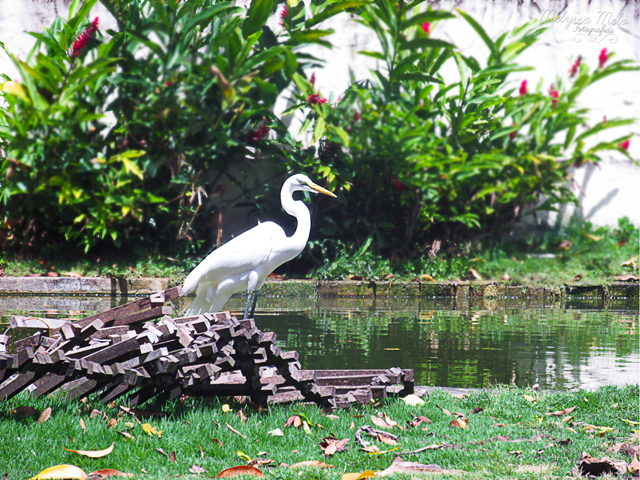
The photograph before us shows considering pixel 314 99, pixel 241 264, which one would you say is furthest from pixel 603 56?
pixel 241 264

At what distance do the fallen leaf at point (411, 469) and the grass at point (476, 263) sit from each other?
5.54 m

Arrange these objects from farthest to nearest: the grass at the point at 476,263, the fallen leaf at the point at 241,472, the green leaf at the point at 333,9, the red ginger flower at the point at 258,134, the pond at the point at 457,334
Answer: the red ginger flower at the point at 258,134 → the green leaf at the point at 333,9 → the grass at the point at 476,263 → the pond at the point at 457,334 → the fallen leaf at the point at 241,472

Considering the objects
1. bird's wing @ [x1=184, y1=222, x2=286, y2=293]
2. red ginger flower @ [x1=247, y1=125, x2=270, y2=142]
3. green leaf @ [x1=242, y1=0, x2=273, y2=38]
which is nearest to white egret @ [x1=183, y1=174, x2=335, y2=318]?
bird's wing @ [x1=184, y1=222, x2=286, y2=293]

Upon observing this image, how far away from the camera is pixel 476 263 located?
8.64m

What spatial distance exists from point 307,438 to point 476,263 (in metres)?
6.60

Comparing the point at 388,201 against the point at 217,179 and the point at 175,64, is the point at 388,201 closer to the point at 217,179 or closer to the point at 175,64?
the point at 217,179

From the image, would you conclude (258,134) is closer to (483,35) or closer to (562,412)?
(483,35)

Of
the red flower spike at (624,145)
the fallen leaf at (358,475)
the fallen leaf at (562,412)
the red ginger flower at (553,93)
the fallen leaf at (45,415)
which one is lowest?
the fallen leaf at (358,475)

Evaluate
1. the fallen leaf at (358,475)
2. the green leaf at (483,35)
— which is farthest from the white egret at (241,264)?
the green leaf at (483,35)

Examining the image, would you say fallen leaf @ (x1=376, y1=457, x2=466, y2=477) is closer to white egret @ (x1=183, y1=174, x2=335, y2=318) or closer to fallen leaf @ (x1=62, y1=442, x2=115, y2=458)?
fallen leaf @ (x1=62, y1=442, x2=115, y2=458)

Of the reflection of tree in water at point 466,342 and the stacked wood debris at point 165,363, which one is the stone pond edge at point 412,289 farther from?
the stacked wood debris at point 165,363

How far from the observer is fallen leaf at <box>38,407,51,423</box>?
7.86 ft

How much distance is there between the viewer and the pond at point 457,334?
3785mm

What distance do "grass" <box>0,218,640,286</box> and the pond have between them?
56cm
